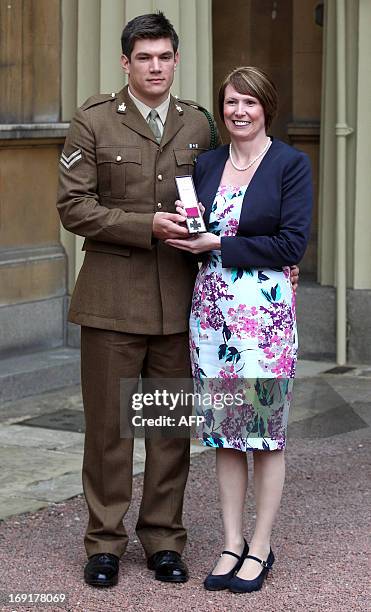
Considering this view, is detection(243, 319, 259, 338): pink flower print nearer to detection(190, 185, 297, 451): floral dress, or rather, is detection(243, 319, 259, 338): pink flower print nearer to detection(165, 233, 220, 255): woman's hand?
detection(190, 185, 297, 451): floral dress

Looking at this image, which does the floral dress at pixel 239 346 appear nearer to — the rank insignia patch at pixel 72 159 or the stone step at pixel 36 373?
the rank insignia patch at pixel 72 159

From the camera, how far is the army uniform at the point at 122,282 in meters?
5.11

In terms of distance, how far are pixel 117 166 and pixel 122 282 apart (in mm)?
440

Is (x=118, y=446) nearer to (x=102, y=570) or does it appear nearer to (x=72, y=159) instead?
(x=102, y=570)

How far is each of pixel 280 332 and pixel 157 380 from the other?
55 cm

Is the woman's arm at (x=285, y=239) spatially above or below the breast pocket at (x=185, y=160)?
below

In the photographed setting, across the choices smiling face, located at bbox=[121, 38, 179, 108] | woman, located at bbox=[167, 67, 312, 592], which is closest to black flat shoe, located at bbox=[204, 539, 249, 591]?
woman, located at bbox=[167, 67, 312, 592]

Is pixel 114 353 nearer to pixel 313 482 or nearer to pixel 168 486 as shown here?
pixel 168 486

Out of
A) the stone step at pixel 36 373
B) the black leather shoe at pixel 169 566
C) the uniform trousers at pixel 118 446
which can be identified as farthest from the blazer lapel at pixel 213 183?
the stone step at pixel 36 373

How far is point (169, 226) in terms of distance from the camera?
4984mm

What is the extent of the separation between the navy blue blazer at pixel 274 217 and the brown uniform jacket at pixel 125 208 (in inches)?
12.4

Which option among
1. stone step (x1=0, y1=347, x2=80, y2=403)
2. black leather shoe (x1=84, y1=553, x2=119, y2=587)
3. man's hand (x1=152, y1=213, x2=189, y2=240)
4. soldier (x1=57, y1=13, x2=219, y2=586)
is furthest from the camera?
stone step (x1=0, y1=347, x2=80, y2=403)

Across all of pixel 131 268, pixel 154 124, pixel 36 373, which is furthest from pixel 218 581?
pixel 36 373

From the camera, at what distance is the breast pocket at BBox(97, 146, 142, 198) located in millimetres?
5129
